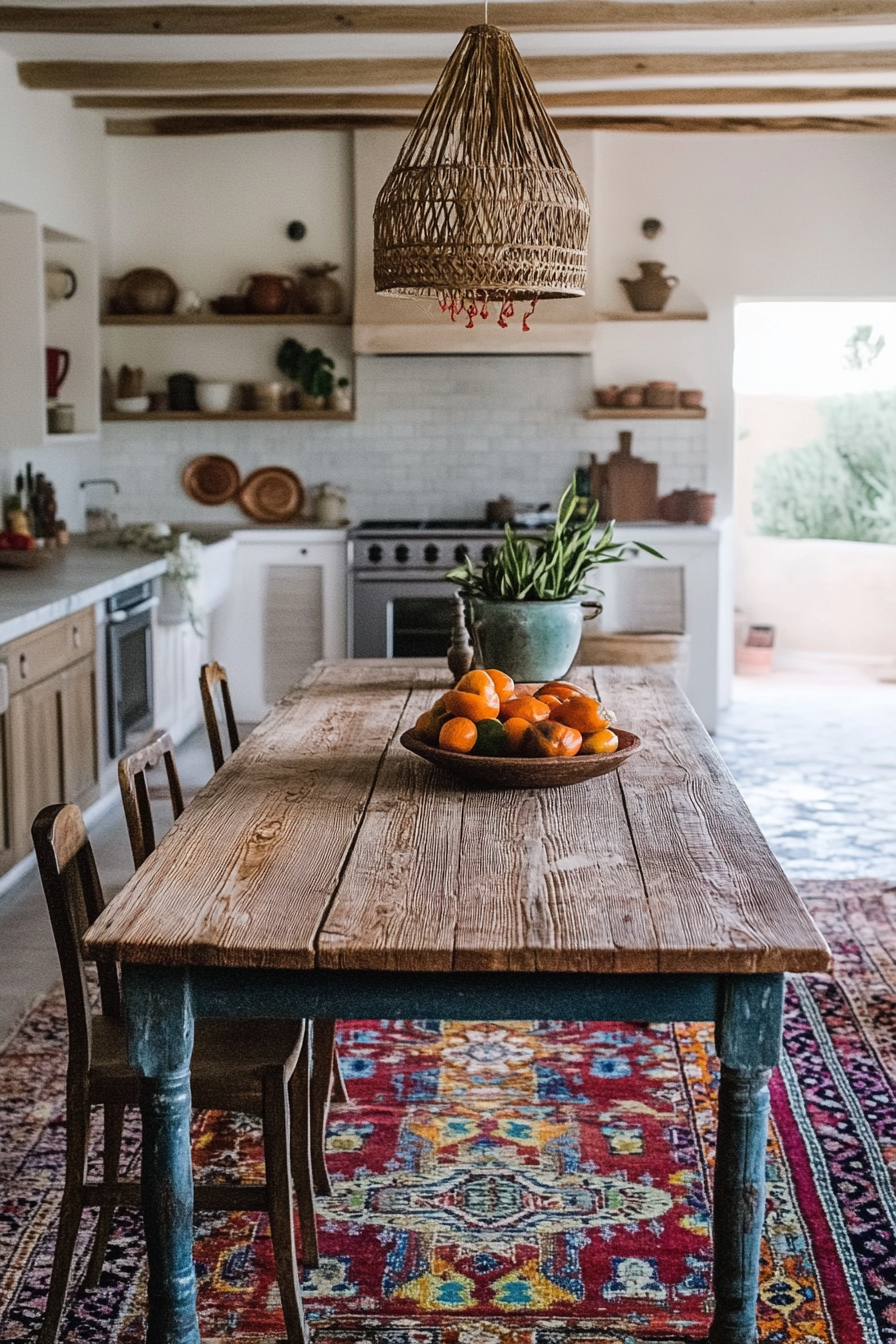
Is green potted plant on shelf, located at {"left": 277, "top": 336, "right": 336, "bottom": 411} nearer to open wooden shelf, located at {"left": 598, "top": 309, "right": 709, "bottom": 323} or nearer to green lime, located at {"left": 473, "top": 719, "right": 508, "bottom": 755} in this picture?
open wooden shelf, located at {"left": 598, "top": 309, "right": 709, "bottom": 323}

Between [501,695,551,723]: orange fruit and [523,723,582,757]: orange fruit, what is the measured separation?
1.5 inches

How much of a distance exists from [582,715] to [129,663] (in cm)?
369

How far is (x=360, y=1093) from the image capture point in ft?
11.4

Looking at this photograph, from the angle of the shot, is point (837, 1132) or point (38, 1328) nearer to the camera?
Answer: point (38, 1328)

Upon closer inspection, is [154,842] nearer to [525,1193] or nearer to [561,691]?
[561,691]

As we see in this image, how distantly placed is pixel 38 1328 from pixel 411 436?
246 inches

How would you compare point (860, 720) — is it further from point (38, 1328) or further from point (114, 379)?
point (38, 1328)

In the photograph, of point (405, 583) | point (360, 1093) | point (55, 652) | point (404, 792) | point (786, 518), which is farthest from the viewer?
point (786, 518)

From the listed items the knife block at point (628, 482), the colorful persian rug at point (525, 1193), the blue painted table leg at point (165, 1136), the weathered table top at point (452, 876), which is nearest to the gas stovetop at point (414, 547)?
the knife block at point (628, 482)

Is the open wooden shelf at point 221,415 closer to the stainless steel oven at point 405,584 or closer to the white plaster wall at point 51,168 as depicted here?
the white plaster wall at point 51,168

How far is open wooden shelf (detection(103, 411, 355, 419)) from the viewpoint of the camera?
7973 mm

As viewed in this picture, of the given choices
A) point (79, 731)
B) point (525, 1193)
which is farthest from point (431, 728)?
point (79, 731)

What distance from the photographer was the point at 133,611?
607 centimetres

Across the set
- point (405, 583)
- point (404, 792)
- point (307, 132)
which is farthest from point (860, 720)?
point (404, 792)
